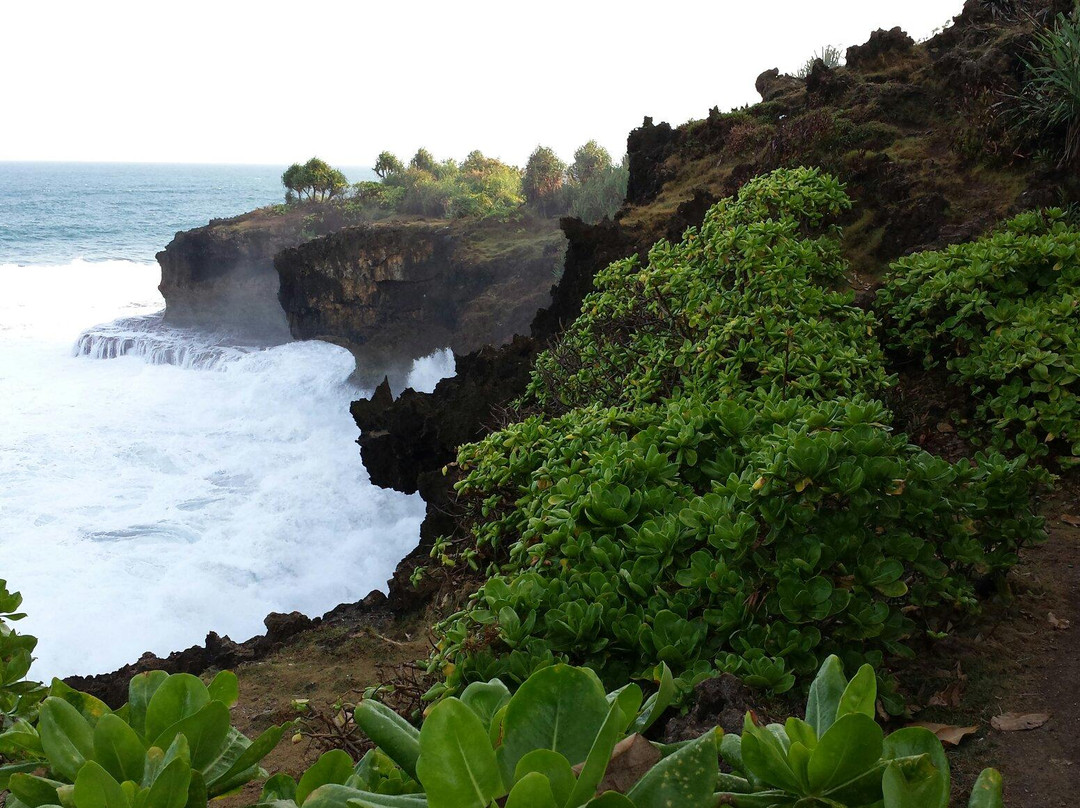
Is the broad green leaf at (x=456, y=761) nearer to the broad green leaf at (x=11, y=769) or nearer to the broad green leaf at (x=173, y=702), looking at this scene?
the broad green leaf at (x=173, y=702)

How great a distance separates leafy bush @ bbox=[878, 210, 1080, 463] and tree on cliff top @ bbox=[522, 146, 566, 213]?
23.2m

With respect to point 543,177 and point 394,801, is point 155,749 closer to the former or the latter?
point 394,801

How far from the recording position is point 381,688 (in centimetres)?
301

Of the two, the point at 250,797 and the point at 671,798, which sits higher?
the point at 671,798

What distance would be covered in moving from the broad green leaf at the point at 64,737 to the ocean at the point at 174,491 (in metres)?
6.25

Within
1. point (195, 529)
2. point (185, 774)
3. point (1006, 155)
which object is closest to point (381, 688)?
point (185, 774)

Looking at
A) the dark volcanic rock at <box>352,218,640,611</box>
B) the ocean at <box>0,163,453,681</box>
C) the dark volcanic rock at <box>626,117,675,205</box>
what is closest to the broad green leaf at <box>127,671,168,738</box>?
the dark volcanic rock at <box>352,218,640,611</box>

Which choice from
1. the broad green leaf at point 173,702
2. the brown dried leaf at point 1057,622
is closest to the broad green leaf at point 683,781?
the broad green leaf at point 173,702

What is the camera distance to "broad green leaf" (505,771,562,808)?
2.56 feet

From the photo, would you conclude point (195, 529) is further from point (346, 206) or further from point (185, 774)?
point (346, 206)

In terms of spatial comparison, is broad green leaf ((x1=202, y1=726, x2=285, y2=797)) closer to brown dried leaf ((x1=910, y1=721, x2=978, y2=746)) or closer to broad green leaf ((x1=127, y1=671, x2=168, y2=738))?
broad green leaf ((x1=127, y1=671, x2=168, y2=738))

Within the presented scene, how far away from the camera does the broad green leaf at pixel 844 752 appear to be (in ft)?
3.03

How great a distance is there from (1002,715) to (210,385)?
1025 inches

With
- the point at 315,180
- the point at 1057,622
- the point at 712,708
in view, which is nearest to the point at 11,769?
the point at 712,708
